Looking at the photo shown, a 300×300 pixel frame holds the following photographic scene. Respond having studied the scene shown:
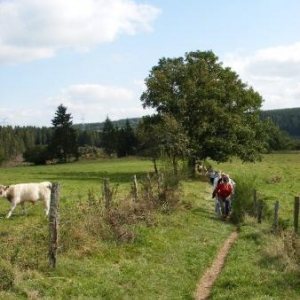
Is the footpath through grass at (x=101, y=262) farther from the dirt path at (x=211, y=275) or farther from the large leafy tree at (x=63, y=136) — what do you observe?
the large leafy tree at (x=63, y=136)

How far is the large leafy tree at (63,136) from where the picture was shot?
94812 millimetres

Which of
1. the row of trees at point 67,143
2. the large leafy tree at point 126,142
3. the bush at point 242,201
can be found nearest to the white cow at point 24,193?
the bush at point 242,201

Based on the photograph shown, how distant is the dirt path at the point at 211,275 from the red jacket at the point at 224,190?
212 inches

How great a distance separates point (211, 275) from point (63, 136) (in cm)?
8250

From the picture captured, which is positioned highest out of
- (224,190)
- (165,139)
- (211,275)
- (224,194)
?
(165,139)

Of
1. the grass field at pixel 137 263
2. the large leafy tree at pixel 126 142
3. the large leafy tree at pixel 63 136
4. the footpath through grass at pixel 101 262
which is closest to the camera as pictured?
the footpath through grass at pixel 101 262

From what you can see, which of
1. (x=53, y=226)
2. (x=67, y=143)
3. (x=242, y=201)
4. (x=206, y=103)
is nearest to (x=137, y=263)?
(x=53, y=226)

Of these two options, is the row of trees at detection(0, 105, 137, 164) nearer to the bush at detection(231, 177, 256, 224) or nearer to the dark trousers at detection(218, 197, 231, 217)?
the bush at detection(231, 177, 256, 224)

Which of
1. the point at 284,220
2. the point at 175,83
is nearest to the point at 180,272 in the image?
the point at 284,220

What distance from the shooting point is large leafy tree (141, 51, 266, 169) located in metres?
47.4

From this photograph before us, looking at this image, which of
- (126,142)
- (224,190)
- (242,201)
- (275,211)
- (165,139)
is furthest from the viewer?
(126,142)

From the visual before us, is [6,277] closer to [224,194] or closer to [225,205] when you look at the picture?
[224,194]

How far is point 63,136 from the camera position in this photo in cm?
9475

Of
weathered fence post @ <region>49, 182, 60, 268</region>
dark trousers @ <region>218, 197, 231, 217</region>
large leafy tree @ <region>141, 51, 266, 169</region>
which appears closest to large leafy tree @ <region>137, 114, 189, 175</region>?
large leafy tree @ <region>141, 51, 266, 169</region>
